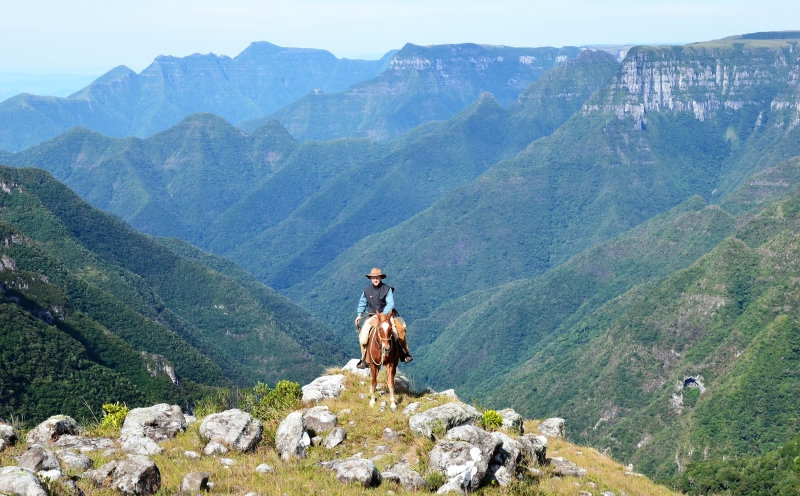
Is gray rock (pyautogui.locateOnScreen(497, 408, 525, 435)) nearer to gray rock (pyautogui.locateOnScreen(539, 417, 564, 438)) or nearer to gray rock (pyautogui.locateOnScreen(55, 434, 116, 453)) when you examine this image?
gray rock (pyautogui.locateOnScreen(539, 417, 564, 438))

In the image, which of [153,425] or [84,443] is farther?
[153,425]

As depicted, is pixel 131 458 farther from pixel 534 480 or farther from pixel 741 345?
pixel 741 345

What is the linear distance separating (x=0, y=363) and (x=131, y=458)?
89.9 m

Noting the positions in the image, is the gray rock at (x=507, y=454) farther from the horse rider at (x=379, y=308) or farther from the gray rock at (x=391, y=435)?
the horse rider at (x=379, y=308)

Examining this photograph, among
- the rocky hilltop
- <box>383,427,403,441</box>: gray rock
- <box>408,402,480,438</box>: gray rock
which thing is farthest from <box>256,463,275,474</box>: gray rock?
<box>408,402,480,438</box>: gray rock

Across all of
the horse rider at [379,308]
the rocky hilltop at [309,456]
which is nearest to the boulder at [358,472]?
the rocky hilltop at [309,456]

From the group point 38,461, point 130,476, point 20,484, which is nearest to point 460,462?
point 130,476

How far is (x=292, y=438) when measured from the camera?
2498 centimetres

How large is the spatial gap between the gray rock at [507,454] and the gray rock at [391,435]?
3.63 metres

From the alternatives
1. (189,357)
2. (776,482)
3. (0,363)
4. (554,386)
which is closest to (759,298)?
A: (554,386)

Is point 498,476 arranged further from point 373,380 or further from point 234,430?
point 234,430

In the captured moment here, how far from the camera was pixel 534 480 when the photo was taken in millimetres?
25125

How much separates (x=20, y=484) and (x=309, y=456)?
31.2 feet

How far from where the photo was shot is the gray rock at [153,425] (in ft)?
87.7
